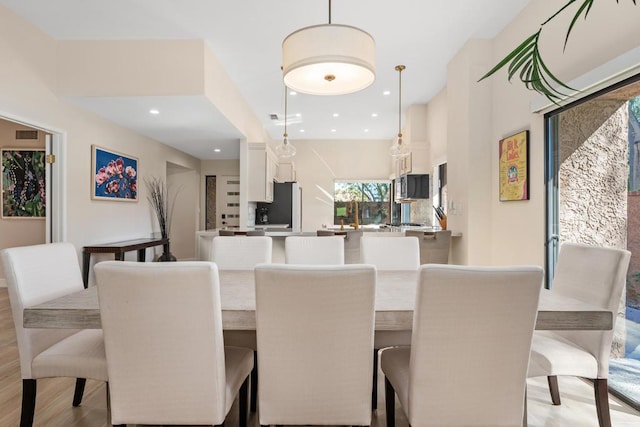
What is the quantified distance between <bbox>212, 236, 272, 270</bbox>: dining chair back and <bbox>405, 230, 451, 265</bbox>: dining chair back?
5.96 ft

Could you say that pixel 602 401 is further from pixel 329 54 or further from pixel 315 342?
pixel 329 54

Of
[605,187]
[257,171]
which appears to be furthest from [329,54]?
[257,171]

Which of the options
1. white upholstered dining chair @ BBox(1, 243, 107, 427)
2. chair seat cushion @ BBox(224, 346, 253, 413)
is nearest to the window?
chair seat cushion @ BBox(224, 346, 253, 413)

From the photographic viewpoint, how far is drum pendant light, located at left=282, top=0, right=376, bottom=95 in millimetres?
1739

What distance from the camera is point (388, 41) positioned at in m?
3.50

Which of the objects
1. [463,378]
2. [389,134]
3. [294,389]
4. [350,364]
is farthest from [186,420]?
[389,134]

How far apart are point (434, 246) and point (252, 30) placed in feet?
9.25

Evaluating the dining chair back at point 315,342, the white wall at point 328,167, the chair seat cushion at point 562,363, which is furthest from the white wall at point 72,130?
the chair seat cushion at point 562,363

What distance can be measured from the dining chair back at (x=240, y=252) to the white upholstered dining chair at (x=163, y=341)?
120 centimetres

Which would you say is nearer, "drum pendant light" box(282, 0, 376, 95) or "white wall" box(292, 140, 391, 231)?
"drum pendant light" box(282, 0, 376, 95)

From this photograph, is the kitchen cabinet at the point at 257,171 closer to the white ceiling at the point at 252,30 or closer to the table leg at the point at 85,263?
the white ceiling at the point at 252,30

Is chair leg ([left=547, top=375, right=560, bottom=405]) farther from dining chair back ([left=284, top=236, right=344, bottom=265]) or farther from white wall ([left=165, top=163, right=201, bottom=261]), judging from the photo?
white wall ([left=165, top=163, right=201, bottom=261])

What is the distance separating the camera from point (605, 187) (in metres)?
2.35

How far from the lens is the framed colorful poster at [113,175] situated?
13.3 feet
